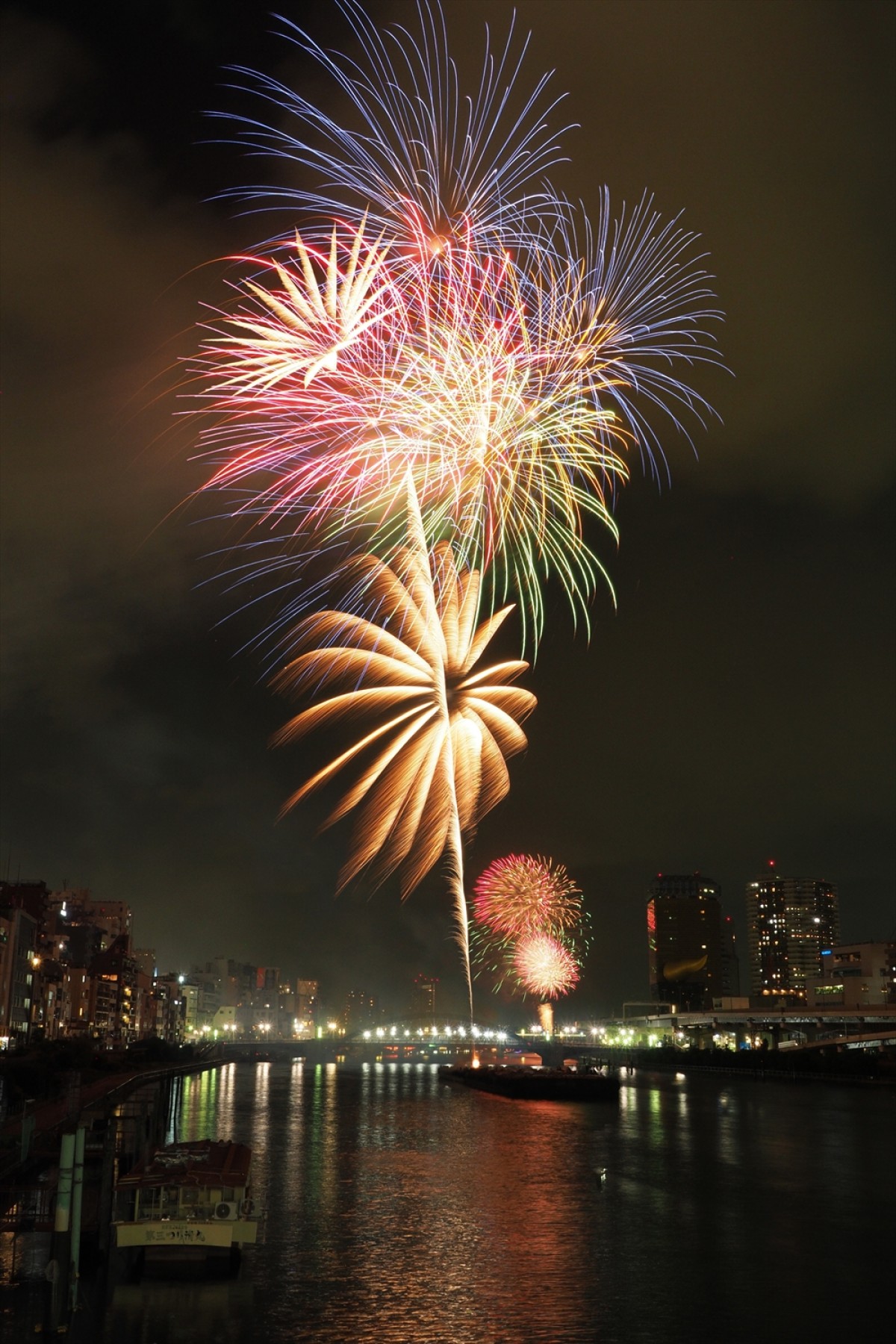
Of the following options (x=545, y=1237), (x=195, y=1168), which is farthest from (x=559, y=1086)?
(x=195, y=1168)

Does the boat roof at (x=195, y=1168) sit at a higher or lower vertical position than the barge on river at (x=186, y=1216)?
higher

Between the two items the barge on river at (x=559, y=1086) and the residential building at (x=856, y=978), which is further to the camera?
the residential building at (x=856, y=978)

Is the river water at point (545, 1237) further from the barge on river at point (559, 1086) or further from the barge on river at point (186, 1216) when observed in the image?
the barge on river at point (559, 1086)

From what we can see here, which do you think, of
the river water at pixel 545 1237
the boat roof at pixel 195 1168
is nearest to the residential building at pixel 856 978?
the river water at pixel 545 1237

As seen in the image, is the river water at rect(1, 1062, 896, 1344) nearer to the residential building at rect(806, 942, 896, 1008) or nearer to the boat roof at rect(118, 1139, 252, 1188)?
the boat roof at rect(118, 1139, 252, 1188)

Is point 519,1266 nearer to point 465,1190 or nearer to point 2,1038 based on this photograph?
point 465,1190

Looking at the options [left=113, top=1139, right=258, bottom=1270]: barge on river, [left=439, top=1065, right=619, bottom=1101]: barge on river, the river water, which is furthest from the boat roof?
[left=439, top=1065, right=619, bottom=1101]: barge on river

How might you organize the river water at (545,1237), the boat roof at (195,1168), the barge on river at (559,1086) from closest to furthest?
the river water at (545,1237) < the boat roof at (195,1168) < the barge on river at (559,1086)
